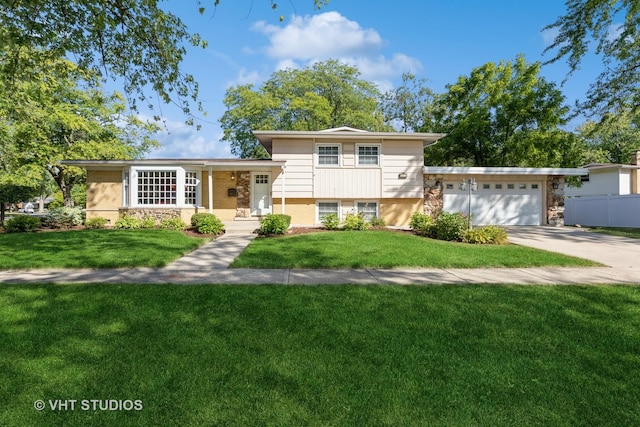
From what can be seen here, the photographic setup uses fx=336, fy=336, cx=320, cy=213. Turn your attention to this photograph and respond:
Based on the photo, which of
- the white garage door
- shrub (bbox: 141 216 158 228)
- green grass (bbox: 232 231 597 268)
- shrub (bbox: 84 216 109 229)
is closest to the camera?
green grass (bbox: 232 231 597 268)

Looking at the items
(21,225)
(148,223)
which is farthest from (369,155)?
(21,225)

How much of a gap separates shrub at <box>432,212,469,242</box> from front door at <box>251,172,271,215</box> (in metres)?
7.61

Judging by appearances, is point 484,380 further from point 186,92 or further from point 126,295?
point 186,92

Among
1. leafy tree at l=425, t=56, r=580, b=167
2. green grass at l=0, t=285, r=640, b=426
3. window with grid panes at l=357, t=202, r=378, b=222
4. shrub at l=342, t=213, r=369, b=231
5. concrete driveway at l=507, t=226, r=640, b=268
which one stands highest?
leafy tree at l=425, t=56, r=580, b=167

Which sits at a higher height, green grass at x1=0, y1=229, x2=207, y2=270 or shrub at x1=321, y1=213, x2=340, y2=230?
shrub at x1=321, y1=213, x2=340, y2=230

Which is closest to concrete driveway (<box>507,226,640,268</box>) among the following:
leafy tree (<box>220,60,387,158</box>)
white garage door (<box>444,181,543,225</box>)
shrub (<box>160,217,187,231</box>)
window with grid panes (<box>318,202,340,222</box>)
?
white garage door (<box>444,181,543,225</box>)

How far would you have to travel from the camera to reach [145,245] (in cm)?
925

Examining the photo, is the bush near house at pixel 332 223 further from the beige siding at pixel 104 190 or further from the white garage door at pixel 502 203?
the beige siding at pixel 104 190

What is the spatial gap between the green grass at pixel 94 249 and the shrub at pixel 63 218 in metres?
4.15

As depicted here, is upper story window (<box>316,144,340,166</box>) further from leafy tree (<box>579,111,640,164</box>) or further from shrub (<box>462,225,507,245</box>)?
leafy tree (<box>579,111,640,164</box>)

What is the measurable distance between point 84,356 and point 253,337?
1494 mm

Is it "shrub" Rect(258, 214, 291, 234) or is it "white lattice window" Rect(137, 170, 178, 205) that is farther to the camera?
"white lattice window" Rect(137, 170, 178, 205)

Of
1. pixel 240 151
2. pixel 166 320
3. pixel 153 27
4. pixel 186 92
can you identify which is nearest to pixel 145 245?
pixel 186 92

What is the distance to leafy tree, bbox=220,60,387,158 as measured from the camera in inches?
1046
